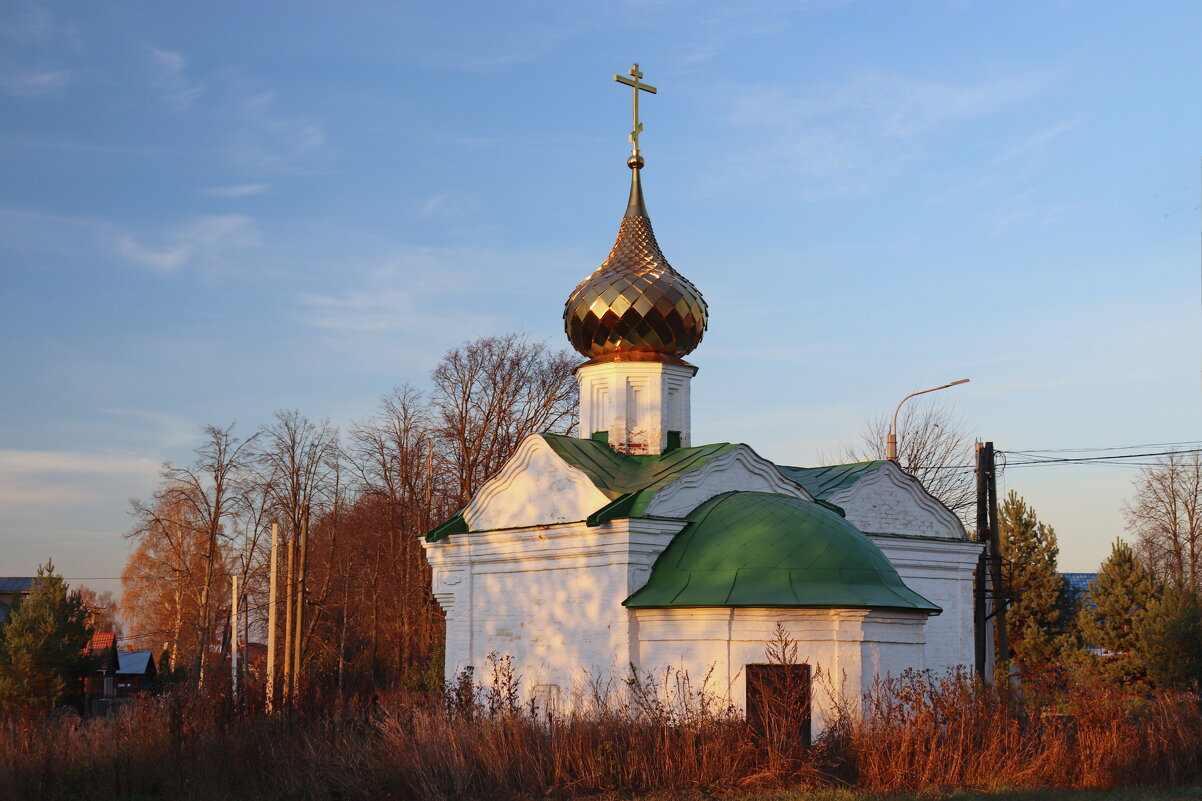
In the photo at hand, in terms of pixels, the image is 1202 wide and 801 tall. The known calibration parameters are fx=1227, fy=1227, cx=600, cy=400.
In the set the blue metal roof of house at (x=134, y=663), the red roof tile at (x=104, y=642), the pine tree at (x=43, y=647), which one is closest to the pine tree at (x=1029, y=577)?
the pine tree at (x=43, y=647)

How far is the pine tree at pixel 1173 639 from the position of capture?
81.9 ft

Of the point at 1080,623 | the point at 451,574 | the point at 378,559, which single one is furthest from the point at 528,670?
the point at 378,559

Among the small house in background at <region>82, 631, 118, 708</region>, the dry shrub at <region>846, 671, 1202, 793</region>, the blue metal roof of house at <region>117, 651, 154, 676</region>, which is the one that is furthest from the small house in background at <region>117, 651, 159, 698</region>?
the dry shrub at <region>846, 671, 1202, 793</region>

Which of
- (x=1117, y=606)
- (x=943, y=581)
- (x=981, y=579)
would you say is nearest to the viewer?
(x=943, y=581)

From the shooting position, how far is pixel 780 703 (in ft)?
38.6

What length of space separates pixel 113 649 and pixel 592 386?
27784 millimetres

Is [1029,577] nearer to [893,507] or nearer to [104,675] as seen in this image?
[893,507]

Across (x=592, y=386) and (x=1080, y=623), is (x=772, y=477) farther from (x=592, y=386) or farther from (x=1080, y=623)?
(x=1080, y=623)

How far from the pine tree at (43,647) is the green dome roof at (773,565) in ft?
63.3

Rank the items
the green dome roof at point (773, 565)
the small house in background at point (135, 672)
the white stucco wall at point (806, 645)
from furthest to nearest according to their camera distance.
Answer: the small house in background at point (135, 672), the green dome roof at point (773, 565), the white stucco wall at point (806, 645)

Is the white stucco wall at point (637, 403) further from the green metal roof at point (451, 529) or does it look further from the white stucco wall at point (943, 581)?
the white stucco wall at point (943, 581)

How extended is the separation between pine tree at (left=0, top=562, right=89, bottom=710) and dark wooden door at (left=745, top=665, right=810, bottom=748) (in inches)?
804

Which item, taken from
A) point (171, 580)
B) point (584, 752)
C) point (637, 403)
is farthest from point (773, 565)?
point (171, 580)

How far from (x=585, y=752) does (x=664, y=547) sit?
442 cm
